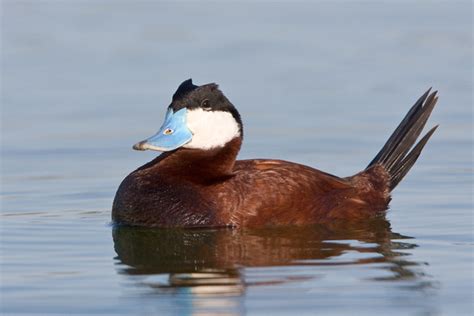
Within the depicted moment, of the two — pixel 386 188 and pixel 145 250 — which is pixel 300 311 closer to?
pixel 145 250

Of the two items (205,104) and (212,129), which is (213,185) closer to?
(212,129)

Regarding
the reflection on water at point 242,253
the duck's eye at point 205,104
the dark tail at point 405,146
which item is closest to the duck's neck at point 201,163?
the duck's eye at point 205,104

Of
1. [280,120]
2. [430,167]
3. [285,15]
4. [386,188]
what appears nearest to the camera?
[386,188]

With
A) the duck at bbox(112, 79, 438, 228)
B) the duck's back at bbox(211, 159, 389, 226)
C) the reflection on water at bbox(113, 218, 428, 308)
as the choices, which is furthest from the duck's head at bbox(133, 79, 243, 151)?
the reflection on water at bbox(113, 218, 428, 308)

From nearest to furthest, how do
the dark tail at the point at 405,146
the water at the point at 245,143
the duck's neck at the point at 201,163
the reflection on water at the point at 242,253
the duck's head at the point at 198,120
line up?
the water at the point at 245,143, the reflection on water at the point at 242,253, the duck's head at the point at 198,120, the duck's neck at the point at 201,163, the dark tail at the point at 405,146

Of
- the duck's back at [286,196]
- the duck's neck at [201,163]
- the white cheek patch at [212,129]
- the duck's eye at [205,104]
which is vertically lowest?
the duck's back at [286,196]

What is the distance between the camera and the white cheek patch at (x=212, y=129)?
8077 millimetres

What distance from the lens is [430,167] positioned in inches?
375

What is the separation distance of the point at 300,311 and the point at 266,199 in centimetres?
210

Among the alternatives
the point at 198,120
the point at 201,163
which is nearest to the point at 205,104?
the point at 198,120

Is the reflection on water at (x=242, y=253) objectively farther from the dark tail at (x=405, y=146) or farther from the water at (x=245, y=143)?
the dark tail at (x=405, y=146)

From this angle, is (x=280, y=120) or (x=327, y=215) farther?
(x=280, y=120)

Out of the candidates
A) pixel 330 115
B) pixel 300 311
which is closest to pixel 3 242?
pixel 300 311

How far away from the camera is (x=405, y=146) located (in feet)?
29.1
